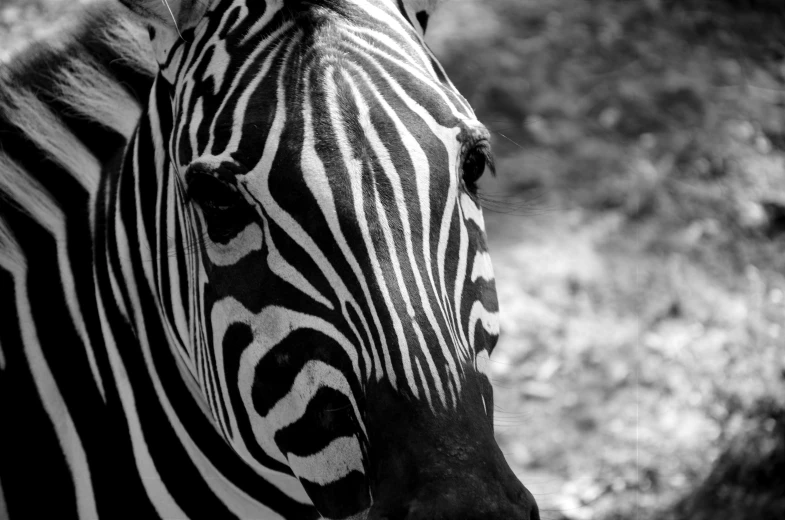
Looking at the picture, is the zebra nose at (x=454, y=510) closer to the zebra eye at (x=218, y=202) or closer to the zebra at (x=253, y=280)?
the zebra at (x=253, y=280)

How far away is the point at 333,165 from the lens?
1.80 meters

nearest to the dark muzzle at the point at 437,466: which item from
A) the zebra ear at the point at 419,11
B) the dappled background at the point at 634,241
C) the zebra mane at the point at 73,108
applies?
the zebra ear at the point at 419,11

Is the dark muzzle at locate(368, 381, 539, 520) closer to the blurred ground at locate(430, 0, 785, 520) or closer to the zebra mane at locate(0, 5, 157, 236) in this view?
the zebra mane at locate(0, 5, 157, 236)

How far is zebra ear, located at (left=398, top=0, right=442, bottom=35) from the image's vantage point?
226cm

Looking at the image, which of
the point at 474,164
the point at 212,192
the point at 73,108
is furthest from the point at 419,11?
the point at 73,108

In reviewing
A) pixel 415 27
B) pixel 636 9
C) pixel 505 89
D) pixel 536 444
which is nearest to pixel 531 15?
pixel 636 9

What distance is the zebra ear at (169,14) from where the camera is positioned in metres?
2.08

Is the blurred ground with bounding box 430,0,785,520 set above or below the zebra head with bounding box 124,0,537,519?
below

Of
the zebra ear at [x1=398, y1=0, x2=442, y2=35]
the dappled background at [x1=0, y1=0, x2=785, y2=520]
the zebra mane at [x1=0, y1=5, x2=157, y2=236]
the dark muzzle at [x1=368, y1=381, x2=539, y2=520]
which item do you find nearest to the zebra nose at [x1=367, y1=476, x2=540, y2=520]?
the dark muzzle at [x1=368, y1=381, x2=539, y2=520]

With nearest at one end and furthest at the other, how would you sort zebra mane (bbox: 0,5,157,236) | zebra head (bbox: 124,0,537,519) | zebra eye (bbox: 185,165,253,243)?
zebra head (bbox: 124,0,537,519) → zebra eye (bbox: 185,165,253,243) → zebra mane (bbox: 0,5,157,236)

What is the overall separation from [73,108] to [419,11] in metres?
1.28

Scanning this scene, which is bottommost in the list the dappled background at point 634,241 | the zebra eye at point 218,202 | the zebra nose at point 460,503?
the dappled background at point 634,241

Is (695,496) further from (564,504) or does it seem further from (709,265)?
(709,265)

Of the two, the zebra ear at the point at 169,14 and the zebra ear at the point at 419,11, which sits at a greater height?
the zebra ear at the point at 169,14
